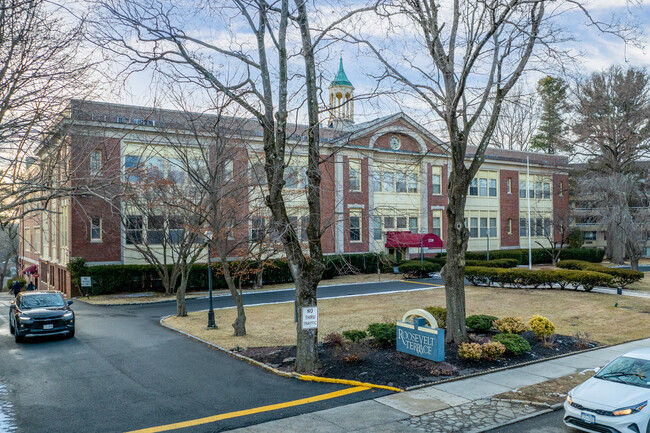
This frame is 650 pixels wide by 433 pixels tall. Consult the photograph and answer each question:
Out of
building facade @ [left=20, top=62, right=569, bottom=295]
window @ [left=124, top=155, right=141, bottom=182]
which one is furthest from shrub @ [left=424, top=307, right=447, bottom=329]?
window @ [left=124, top=155, right=141, bottom=182]

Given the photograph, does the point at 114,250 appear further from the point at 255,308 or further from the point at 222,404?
the point at 222,404

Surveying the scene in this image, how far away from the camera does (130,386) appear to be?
11227mm

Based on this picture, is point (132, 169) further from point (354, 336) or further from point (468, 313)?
point (468, 313)

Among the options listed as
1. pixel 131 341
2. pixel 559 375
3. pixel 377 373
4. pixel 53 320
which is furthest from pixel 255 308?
pixel 559 375

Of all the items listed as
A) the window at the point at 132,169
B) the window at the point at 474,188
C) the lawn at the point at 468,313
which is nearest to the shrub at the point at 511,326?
the lawn at the point at 468,313

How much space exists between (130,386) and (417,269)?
2769 centimetres

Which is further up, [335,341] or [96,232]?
[96,232]

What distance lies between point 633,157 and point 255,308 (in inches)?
1521

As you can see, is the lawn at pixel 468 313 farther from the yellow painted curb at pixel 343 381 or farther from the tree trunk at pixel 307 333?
the yellow painted curb at pixel 343 381

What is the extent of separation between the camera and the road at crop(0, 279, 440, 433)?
9.06 m

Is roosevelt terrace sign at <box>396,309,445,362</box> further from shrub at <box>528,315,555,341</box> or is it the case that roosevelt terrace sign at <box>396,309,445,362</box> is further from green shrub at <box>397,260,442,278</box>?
green shrub at <box>397,260,442,278</box>

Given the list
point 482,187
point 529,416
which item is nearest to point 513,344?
point 529,416

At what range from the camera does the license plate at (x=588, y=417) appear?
25.2 ft

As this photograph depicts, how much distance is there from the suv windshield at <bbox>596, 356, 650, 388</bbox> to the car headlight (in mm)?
714
